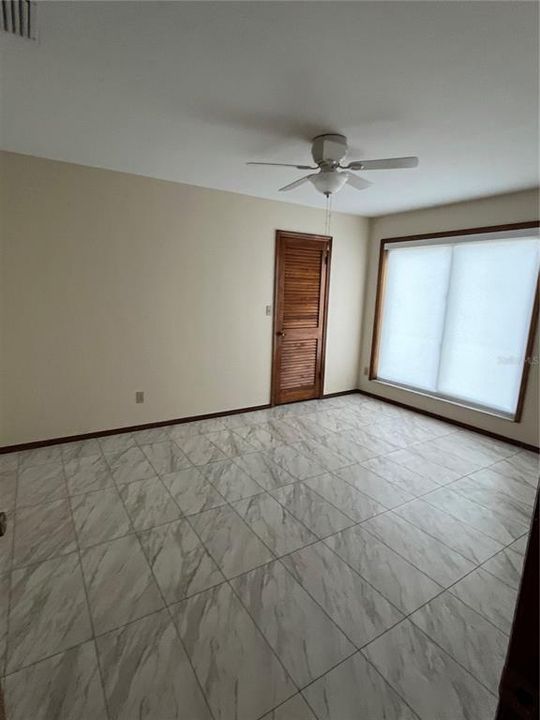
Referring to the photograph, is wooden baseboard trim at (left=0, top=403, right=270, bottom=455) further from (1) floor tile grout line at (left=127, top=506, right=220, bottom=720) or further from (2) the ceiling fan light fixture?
(2) the ceiling fan light fixture

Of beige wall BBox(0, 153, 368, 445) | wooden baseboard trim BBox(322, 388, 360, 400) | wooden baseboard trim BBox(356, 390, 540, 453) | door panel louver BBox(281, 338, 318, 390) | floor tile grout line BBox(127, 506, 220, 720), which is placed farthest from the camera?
wooden baseboard trim BBox(322, 388, 360, 400)

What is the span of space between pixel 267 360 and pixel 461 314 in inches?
86.7

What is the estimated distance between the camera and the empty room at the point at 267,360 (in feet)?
4.64

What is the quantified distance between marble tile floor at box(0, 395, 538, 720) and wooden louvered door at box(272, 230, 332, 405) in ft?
4.78

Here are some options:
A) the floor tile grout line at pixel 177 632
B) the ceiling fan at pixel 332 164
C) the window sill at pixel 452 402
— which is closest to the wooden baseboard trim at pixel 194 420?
the window sill at pixel 452 402

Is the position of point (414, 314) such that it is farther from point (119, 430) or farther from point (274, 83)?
point (119, 430)

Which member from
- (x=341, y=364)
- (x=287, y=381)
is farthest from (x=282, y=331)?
(x=341, y=364)

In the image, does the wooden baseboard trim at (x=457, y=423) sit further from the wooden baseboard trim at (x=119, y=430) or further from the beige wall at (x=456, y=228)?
the wooden baseboard trim at (x=119, y=430)

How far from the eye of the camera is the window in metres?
3.51

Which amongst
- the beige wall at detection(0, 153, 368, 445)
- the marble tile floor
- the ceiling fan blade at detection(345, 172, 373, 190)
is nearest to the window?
the marble tile floor

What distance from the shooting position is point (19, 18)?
4.69 feet

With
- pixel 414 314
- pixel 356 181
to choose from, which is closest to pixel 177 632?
pixel 356 181

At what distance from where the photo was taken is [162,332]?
12.0 feet

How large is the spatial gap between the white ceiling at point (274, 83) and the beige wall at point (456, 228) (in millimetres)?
551
